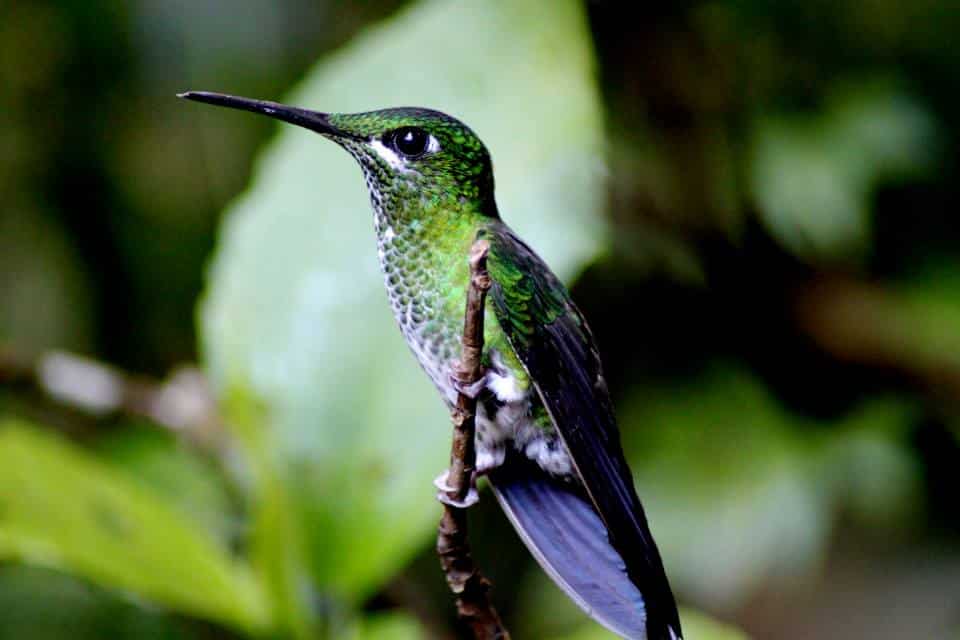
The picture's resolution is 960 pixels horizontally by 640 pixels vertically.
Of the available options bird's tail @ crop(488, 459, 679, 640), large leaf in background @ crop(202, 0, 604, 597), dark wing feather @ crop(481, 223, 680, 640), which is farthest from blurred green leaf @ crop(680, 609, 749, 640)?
dark wing feather @ crop(481, 223, 680, 640)

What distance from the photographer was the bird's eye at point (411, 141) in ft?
2.28

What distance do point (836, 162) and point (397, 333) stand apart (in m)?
1.11

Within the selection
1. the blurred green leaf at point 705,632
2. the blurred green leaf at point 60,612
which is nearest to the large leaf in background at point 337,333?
the blurred green leaf at point 705,632

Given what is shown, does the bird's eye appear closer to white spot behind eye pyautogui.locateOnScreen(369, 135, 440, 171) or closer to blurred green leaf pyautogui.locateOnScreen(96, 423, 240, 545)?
white spot behind eye pyautogui.locateOnScreen(369, 135, 440, 171)

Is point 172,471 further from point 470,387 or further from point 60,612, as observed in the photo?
point 470,387

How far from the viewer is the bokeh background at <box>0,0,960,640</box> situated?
131 cm

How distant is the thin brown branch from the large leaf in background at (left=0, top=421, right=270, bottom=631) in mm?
696

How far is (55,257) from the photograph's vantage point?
260 centimetres

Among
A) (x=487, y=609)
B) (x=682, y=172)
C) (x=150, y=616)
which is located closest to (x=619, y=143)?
(x=682, y=172)

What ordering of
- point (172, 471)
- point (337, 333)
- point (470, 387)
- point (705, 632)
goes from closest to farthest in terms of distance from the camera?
point (470, 387) → point (705, 632) → point (337, 333) → point (172, 471)

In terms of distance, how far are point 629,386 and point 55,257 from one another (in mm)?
1351

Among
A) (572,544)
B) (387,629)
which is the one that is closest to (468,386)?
(572,544)

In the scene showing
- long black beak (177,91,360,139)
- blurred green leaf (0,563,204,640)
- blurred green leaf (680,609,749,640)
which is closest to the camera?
long black beak (177,91,360,139)

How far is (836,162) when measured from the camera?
6.84ft
